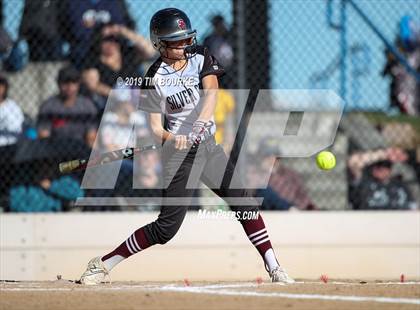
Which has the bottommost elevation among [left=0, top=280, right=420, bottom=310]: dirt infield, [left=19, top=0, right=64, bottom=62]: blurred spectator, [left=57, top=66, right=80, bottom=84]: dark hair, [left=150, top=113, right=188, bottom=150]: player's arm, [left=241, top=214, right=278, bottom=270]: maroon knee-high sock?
[left=0, top=280, right=420, bottom=310]: dirt infield

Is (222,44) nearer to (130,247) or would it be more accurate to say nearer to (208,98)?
(208,98)

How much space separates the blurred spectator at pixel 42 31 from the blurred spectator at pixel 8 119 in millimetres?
601

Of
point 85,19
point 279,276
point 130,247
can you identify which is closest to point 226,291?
point 279,276

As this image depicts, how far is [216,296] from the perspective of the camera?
6.55 metres

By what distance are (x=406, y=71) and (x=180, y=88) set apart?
15.8 ft

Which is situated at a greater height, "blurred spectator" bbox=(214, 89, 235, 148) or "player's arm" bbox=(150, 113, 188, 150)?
"blurred spectator" bbox=(214, 89, 235, 148)

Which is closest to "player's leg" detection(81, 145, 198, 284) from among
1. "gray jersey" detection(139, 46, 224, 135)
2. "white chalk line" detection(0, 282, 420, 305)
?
"gray jersey" detection(139, 46, 224, 135)

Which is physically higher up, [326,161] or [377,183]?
Answer: [377,183]

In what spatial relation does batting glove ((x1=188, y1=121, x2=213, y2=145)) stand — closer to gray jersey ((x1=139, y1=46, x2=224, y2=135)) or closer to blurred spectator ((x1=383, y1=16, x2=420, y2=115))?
gray jersey ((x1=139, y1=46, x2=224, y2=135))

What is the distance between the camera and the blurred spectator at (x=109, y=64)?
10461 mm

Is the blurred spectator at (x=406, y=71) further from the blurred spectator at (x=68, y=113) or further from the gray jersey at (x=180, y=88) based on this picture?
the gray jersey at (x=180, y=88)

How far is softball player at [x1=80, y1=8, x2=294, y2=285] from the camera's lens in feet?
23.7

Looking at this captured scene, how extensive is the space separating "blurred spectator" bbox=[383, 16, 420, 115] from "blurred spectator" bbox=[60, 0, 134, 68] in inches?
132

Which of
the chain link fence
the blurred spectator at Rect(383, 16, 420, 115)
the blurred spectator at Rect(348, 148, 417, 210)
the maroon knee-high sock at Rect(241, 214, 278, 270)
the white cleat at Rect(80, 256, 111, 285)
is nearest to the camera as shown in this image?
the maroon knee-high sock at Rect(241, 214, 278, 270)
